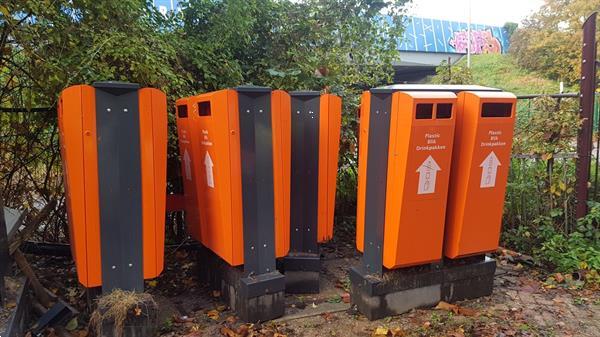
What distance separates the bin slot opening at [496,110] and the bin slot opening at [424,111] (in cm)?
41

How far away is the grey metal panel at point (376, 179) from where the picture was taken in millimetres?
2918

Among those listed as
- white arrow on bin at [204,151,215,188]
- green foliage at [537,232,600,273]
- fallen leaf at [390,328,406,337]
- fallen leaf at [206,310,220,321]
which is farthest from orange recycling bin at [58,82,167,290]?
green foliage at [537,232,600,273]

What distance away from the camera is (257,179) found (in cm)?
304

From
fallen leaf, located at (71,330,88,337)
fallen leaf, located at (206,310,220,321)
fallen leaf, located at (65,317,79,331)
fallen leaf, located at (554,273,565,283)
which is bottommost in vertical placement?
fallen leaf, located at (206,310,220,321)

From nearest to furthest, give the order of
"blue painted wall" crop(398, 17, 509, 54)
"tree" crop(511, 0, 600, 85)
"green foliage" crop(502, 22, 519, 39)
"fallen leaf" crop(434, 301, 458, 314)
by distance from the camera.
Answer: "fallen leaf" crop(434, 301, 458, 314) < "tree" crop(511, 0, 600, 85) < "blue painted wall" crop(398, 17, 509, 54) < "green foliage" crop(502, 22, 519, 39)

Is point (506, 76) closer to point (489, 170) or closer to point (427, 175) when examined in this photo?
point (489, 170)

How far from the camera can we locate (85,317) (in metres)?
3.10

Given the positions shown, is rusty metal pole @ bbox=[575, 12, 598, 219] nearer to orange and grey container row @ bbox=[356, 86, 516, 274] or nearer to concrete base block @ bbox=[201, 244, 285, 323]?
orange and grey container row @ bbox=[356, 86, 516, 274]

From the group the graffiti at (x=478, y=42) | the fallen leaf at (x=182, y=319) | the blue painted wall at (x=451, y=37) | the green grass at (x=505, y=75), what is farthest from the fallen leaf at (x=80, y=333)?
the graffiti at (x=478, y=42)

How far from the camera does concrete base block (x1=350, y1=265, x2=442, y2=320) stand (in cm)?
301

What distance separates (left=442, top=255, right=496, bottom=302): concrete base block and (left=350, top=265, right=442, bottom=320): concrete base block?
0.09 m

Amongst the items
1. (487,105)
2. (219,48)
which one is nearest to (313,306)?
(487,105)

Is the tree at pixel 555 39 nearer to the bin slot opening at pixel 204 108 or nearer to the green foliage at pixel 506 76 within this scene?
the green foliage at pixel 506 76

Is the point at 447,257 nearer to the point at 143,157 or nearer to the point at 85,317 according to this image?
the point at 143,157
